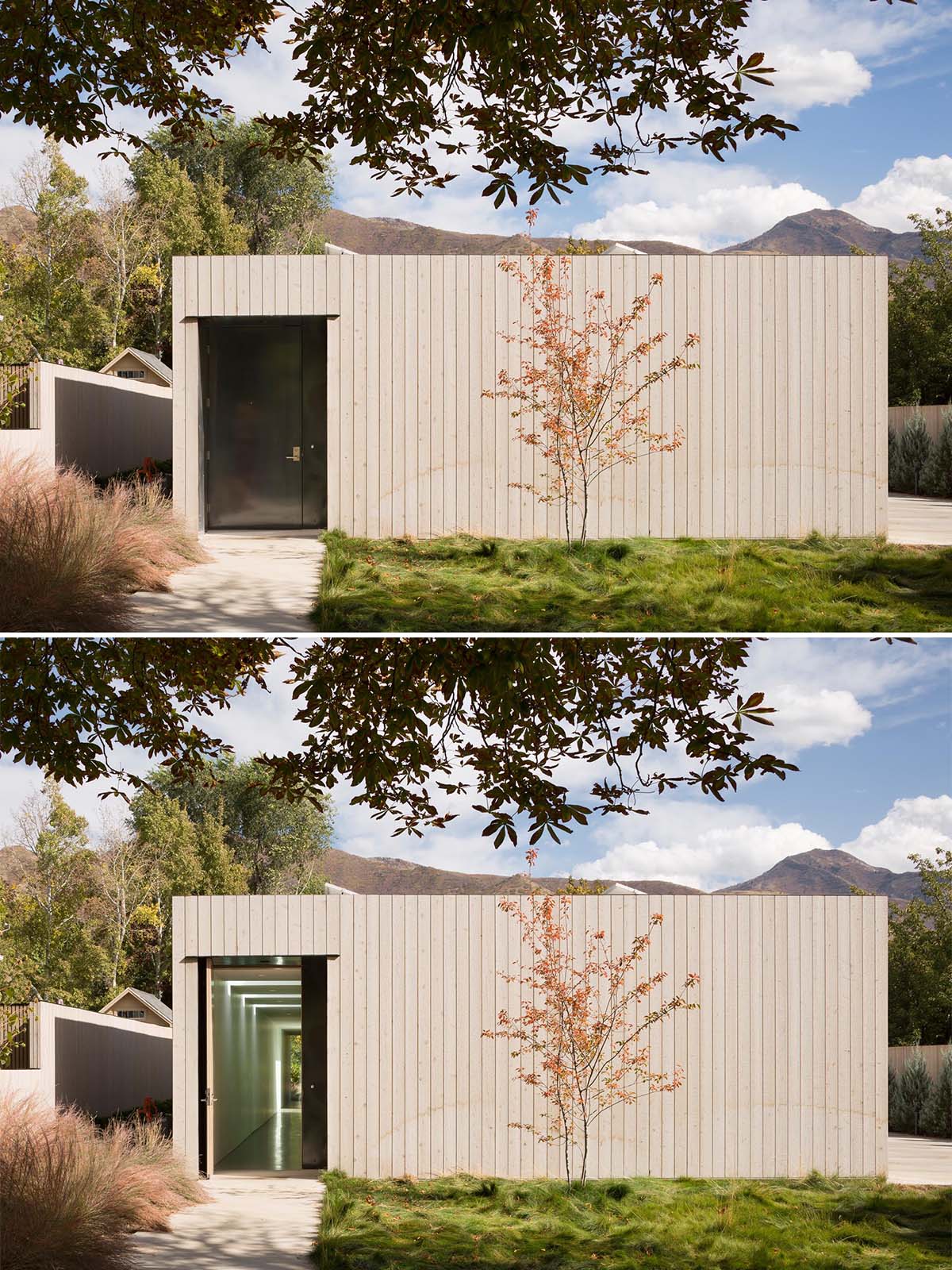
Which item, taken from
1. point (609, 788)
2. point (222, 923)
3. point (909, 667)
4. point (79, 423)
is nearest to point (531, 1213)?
point (222, 923)

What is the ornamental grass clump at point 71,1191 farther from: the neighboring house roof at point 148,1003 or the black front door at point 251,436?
the neighboring house roof at point 148,1003

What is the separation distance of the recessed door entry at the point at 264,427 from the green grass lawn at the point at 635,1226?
6.27 m

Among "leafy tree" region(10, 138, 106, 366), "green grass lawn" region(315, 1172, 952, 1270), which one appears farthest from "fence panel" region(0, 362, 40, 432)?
"green grass lawn" region(315, 1172, 952, 1270)

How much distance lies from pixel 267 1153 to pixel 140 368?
499 inches

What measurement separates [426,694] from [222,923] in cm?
618

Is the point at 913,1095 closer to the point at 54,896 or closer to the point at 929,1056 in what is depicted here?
the point at 929,1056

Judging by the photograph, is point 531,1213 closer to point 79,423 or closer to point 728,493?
point 728,493

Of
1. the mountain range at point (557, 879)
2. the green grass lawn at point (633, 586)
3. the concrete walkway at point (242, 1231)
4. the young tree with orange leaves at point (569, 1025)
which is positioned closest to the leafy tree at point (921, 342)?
the green grass lawn at point (633, 586)

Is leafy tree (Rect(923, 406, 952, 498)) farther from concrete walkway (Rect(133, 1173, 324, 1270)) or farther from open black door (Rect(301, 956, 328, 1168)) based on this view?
concrete walkway (Rect(133, 1173, 324, 1270))

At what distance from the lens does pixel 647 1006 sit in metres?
10.5

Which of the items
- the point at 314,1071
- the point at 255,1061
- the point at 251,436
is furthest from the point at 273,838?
the point at 251,436

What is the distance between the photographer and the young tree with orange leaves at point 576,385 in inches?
436

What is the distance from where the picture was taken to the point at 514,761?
212 inches

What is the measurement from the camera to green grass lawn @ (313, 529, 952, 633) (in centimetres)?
806
